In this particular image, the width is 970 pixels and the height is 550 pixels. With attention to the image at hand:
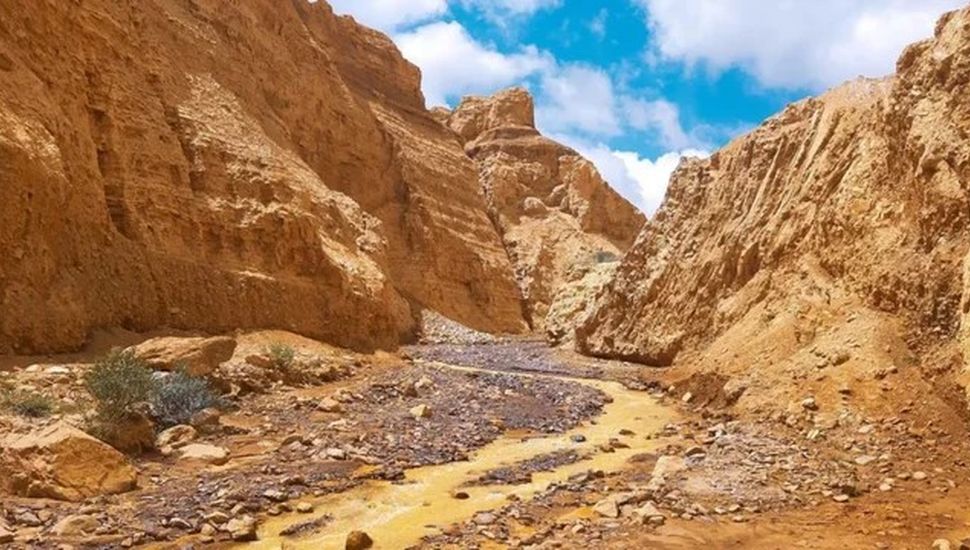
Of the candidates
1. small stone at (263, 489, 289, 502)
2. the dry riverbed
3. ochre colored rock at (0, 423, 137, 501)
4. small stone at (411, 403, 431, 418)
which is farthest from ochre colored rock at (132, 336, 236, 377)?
small stone at (263, 489, 289, 502)

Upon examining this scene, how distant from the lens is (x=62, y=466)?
9062 millimetres

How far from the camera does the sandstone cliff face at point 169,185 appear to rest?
50.1 ft

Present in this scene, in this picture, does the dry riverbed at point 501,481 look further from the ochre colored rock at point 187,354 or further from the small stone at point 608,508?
the ochre colored rock at point 187,354

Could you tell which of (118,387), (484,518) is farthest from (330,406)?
(484,518)

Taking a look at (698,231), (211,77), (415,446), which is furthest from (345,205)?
(415,446)

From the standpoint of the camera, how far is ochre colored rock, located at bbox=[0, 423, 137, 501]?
29.0ft

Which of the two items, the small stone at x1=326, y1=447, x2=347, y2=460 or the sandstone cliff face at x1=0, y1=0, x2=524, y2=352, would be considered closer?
the small stone at x1=326, y1=447, x2=347, y2=460

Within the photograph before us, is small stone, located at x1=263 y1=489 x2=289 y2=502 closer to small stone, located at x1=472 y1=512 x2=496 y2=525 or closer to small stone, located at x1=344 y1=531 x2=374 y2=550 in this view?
small stone, located at x1=344 y1=531 x2=374 y2=550

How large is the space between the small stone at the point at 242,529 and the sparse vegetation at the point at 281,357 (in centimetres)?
956

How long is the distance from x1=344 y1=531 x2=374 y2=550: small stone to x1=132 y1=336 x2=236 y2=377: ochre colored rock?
7244 mm

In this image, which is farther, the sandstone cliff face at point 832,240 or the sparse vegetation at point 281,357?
the sparse vegetation at point 281,357

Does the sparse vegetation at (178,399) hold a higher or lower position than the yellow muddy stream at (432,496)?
higher

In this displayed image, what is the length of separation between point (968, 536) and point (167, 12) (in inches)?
1174

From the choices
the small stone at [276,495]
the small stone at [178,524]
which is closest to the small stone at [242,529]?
the small stone at [178,524]
